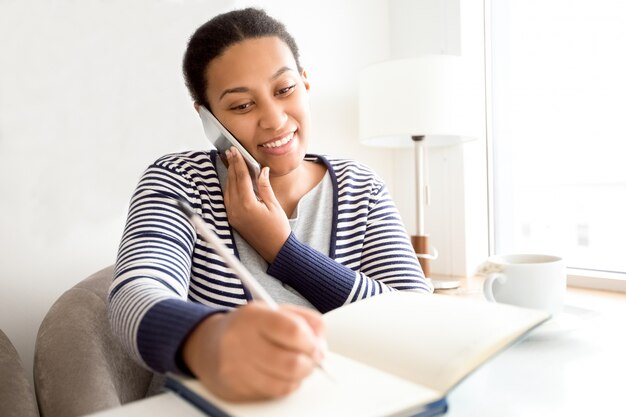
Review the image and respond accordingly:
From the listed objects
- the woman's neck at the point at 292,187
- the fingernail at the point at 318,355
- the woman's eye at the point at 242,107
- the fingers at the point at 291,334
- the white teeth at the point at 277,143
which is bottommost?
the fingernail at the point at 318,355

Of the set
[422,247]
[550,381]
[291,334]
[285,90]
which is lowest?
[422,247]

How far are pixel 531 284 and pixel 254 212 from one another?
0.37 m

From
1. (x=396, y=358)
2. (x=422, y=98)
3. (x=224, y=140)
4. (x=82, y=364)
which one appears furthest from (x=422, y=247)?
(x=396, y=358)

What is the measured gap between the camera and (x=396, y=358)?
0.37m

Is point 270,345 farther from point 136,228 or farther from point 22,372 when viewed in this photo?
point 22,372

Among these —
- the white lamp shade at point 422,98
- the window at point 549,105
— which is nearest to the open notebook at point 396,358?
the white lamp shade at point 422,98

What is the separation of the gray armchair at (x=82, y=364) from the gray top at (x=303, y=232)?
202mm

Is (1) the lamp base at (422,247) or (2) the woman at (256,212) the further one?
(1) the lamp base at (422,247)

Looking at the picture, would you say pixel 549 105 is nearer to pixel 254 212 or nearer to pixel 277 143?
pixel 277 143

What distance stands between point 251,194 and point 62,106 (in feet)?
2.19

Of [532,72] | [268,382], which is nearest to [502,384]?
[268,382]

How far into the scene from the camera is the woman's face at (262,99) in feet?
2.58

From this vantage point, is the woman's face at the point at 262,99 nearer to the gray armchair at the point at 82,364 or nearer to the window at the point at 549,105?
the gray armchair at the point at 82,364

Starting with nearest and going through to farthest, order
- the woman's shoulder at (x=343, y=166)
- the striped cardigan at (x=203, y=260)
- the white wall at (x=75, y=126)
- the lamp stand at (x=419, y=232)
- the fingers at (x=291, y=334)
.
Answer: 1. the fingers at (x=291, y=334)
2. the striped cardigan at (x=203, y=260)
3. the woman's shoulder at (x=343, y=166)
4. the white wall at (x=75, y=126)
5. the lamp stand at (x=419, y=232)
